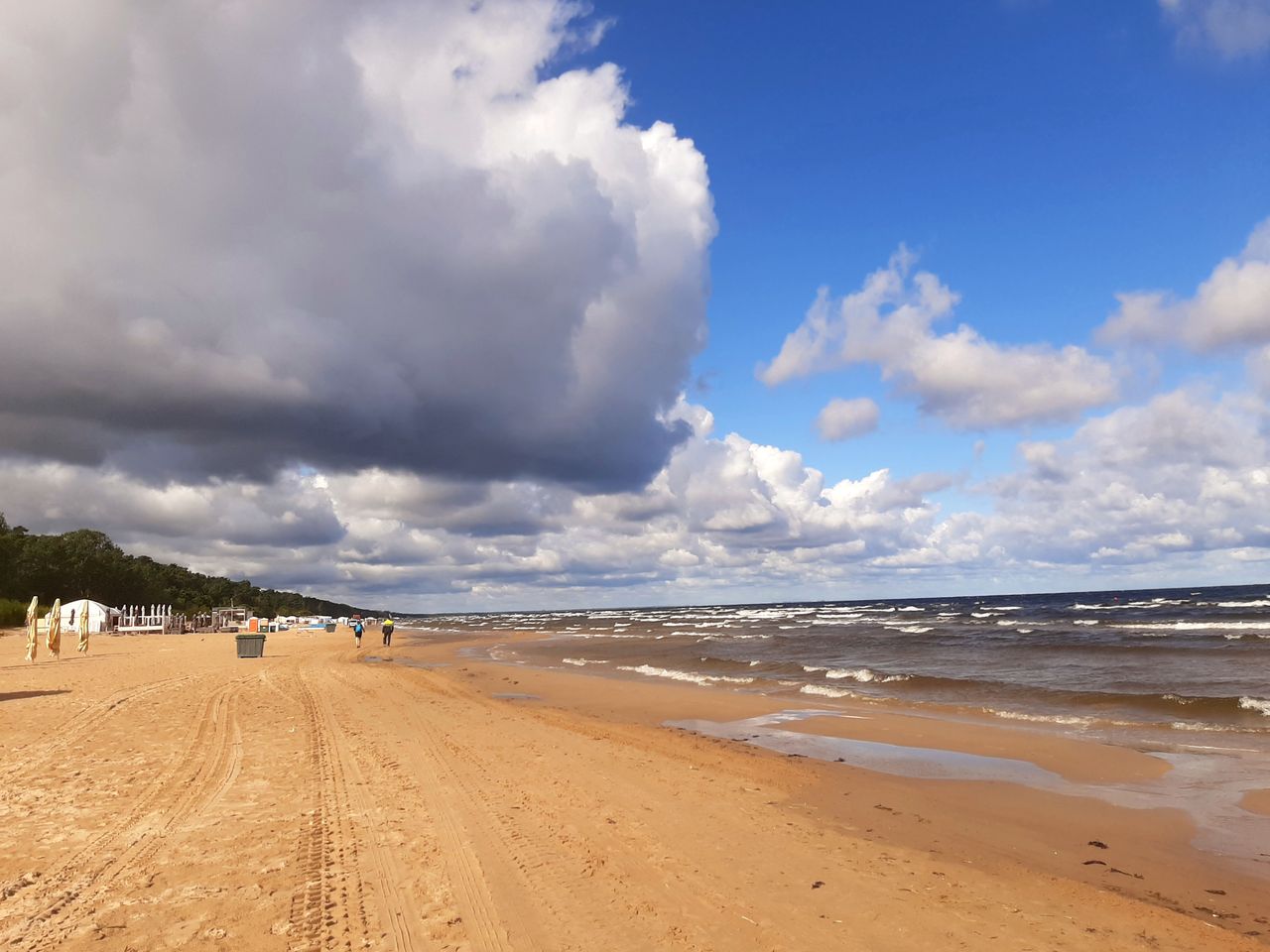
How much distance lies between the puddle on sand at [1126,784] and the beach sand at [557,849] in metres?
0.37

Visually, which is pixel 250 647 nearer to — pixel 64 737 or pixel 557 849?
pixel 64 737

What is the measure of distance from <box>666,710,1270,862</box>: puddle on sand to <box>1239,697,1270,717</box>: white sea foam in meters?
5.07

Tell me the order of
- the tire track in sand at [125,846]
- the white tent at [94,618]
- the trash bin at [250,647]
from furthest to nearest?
the white tent at [94,618], the trash bin at [250,647], the tire track in sand at [125,846]

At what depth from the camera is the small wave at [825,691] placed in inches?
777

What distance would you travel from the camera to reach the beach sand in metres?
5.03

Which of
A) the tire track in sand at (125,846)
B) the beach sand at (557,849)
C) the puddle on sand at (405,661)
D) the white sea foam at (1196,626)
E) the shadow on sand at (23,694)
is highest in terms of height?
the shadow on sand at (23,694)

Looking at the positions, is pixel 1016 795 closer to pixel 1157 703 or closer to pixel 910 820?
pixel 910 820

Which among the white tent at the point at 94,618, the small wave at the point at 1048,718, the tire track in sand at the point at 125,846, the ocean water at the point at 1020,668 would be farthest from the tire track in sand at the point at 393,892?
the white tent at the point at 94,618

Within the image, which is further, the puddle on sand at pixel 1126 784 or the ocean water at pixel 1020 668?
the ocean water at pixel 1020 668

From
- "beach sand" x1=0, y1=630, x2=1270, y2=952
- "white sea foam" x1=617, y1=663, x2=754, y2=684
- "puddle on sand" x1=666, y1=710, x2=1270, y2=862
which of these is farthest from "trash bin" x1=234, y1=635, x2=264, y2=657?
"puddle on sand" x1=666, y1=710, x2=1270, y2=862

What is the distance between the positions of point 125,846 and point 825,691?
676 inches

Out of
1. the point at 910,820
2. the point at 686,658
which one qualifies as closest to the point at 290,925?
the point at 910,820

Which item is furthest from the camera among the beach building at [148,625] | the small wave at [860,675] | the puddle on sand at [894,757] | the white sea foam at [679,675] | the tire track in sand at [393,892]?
the beach building at [148,625]

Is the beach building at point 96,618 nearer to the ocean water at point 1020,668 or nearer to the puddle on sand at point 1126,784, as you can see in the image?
the ocean water at point 1020,668
